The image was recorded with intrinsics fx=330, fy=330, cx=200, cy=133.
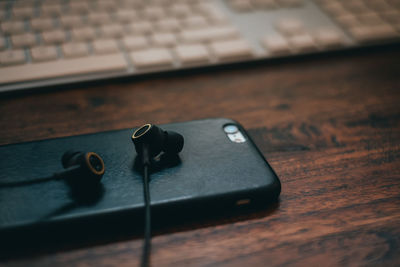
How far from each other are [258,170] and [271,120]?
5.3 inches

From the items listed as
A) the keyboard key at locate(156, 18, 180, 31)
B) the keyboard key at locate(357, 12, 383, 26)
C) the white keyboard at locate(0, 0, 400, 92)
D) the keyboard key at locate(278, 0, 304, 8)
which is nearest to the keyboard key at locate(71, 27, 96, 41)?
the white keyboard at locate(0, 0, 400, 92)

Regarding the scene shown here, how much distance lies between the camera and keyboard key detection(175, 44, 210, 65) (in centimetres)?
49

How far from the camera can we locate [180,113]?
0.46 m

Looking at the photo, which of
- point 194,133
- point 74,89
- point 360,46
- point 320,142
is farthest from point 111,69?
point 360,46

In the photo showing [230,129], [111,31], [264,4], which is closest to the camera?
[230,129]

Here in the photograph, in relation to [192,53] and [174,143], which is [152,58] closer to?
[192,53]

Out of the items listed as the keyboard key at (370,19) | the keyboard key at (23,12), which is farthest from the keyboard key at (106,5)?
the keyboard key at (370,19)

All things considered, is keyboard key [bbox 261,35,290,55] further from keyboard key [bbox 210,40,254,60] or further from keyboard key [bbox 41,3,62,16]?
keyboard key [bbox 41,3,62,16]

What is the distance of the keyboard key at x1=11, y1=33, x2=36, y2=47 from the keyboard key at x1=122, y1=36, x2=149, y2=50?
0.13 metres

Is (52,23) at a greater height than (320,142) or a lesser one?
greater

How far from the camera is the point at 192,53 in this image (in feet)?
1.63

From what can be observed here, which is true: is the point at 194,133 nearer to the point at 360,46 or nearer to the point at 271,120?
the point at 271,120

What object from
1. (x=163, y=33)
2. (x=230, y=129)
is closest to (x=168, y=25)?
(x=163, y=33)

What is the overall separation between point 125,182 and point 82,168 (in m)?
0.05
